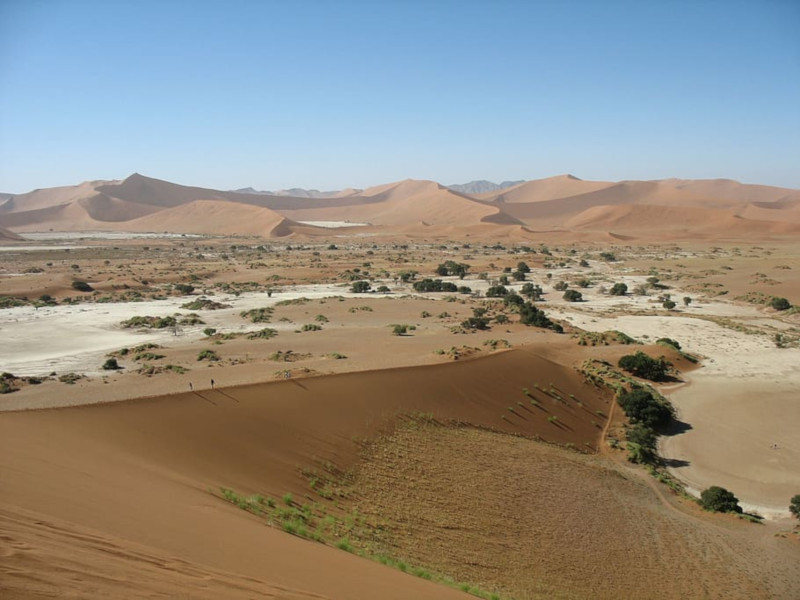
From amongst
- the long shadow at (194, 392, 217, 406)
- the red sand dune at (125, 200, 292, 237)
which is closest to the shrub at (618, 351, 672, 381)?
the long shadow at (194, 392, 217, 406)

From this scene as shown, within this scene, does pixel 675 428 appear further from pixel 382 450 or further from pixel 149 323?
pixel 149 323

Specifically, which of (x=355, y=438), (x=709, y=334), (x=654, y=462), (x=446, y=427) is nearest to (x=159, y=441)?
(x=355, y=438)

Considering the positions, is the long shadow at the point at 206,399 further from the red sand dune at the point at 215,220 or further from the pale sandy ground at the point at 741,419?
the red sand dune at the point at 215,220

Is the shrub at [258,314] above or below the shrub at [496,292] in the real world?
below

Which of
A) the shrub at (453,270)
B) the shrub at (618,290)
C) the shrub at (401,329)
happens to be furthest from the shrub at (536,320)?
the shrub at (453,270)

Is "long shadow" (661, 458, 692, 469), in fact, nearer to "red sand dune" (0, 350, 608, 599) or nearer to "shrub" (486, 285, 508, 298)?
"red sand dune" (0, 350, 608, 599)

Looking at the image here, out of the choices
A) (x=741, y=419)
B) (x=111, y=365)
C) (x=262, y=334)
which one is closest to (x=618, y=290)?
(x=741, y=419)
